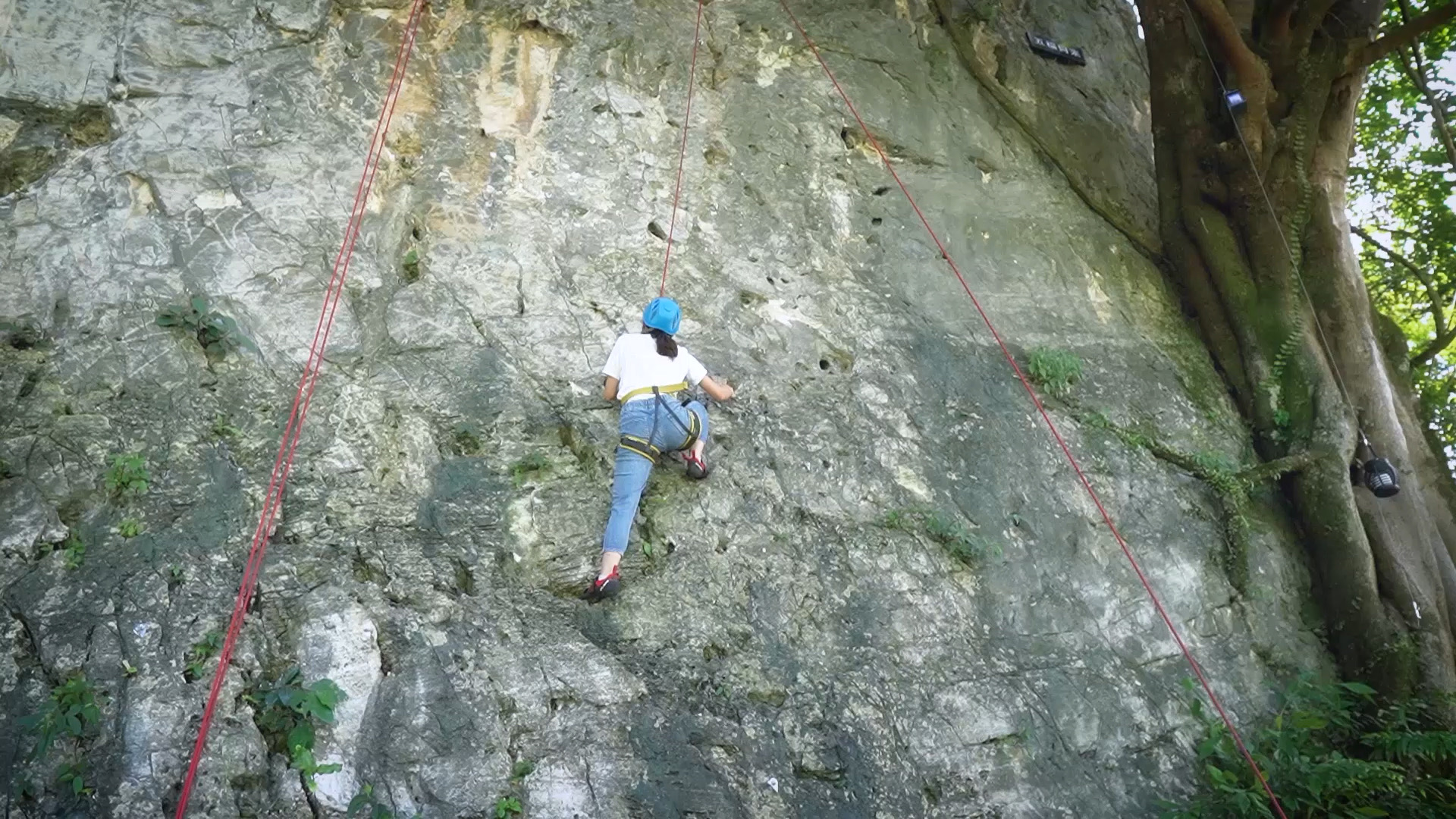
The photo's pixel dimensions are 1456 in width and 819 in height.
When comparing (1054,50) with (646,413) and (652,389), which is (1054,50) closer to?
(652,389)

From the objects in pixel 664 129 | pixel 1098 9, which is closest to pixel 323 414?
pixel 664 129

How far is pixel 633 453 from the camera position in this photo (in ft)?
19.3

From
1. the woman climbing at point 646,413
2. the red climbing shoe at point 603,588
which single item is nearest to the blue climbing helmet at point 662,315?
the woman climbing at point 646,413

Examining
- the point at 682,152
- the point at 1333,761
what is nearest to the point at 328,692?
the point at 682,152

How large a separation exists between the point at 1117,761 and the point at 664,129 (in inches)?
181

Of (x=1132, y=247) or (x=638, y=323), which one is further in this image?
(x=1132, y=247)

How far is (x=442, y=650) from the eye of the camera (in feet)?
17.8

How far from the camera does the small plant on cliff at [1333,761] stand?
6098 mm

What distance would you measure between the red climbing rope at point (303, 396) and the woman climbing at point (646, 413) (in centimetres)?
150

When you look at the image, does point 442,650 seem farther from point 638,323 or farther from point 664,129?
point 664,129

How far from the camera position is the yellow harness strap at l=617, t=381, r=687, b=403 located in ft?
19.7

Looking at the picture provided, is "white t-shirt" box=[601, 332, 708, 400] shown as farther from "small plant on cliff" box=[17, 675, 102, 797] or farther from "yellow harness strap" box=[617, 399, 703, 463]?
"small plant on cliff" box=[17, 675, 102, 797]

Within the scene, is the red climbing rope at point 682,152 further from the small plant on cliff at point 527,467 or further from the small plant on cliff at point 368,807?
the small plant on cliff at point 368,807

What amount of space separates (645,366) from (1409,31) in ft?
19.3
